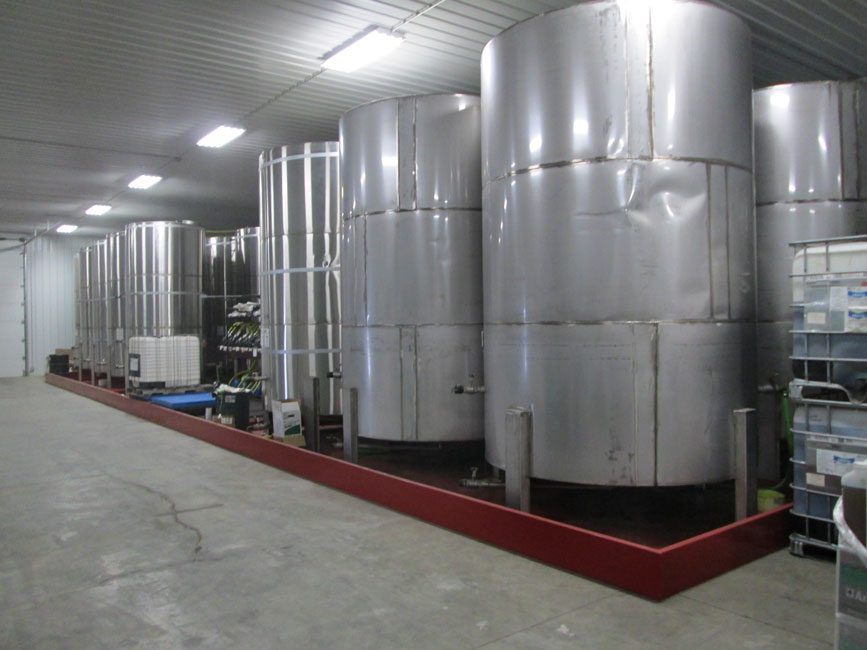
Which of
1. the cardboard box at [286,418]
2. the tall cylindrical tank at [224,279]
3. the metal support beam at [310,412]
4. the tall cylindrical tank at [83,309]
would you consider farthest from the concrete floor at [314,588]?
the tall cylindrical tank at [83,309]

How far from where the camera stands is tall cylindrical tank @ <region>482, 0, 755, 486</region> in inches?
181

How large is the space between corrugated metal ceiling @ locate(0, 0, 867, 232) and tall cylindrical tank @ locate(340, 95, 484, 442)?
1.39 m

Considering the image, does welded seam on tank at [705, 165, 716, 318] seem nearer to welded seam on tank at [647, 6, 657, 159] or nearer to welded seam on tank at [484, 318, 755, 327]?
welded seam on tank at [484, 318, 755, 327]

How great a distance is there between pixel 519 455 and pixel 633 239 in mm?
1749

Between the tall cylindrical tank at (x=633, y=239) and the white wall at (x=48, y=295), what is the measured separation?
2352cm

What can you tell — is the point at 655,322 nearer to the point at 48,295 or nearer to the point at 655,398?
the point at 655,398

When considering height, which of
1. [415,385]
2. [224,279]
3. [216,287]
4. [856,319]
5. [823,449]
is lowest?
[823,449]

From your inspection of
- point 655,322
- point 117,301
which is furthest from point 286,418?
point 117,301

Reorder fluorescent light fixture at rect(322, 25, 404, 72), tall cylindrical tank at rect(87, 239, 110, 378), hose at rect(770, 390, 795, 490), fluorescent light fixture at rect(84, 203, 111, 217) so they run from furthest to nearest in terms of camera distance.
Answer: fluorescent light fixture at rect(84, 203, 111, 217), tall cylindrical tank at rect(87, 239, 110, 378), fluorescent light fixture at rect(322, 25, 404, 72), hose at rect(770, 390, 795, 490)

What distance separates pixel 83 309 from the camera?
64.8ft

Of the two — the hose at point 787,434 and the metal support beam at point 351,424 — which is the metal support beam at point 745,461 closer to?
the hose at point 787,434

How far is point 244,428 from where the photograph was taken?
973 cm

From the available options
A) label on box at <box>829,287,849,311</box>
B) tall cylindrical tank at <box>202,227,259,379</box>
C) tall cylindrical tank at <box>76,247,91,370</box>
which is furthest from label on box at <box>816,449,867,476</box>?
tall cylindrical tank at <box>76,247,91,370</box>

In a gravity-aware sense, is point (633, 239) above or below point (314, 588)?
above
